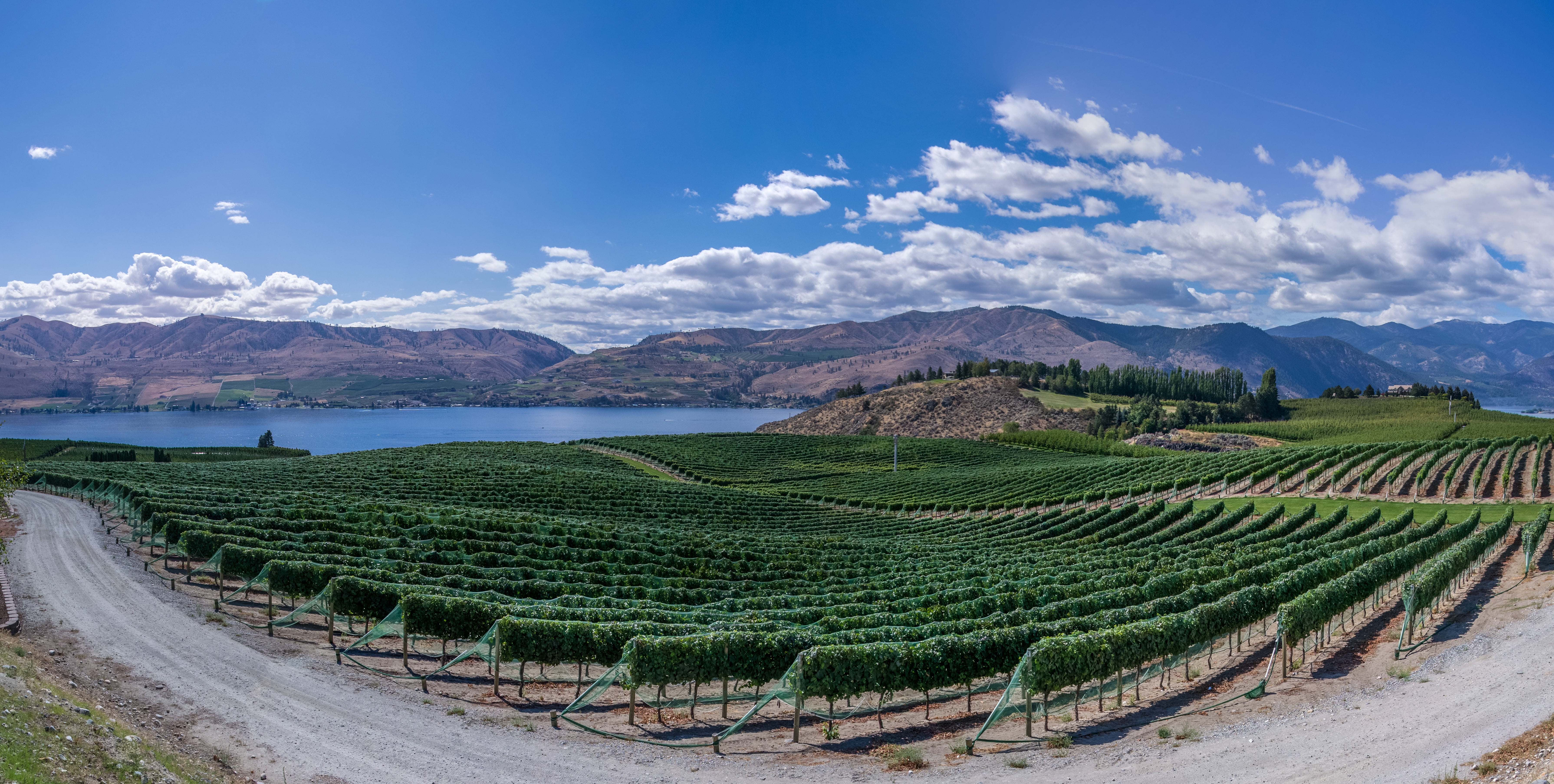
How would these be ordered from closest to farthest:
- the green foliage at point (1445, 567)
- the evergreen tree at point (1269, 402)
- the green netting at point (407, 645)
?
1. the green netting at point (407, 645)
2. the green foliage at point (1445, 567)
3. the evergreen tree at point (1269, 402)

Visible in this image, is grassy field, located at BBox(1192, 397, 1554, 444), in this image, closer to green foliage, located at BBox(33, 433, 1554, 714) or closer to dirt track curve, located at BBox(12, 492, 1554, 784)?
green foliage, located at BBox(33, 433, 1554, 714)

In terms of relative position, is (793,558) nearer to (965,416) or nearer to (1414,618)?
(1414,618)

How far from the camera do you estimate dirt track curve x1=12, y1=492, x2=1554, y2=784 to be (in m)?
14.2

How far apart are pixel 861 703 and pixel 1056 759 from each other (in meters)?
5.32

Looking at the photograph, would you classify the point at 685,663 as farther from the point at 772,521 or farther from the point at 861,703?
the point at 772,521

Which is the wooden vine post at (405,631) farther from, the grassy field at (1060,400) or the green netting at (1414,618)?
the grassy field at (1060,400)

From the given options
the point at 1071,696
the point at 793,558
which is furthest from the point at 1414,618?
the point at 793,558

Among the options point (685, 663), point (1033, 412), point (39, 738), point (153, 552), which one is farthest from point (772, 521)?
point (1033, 412)

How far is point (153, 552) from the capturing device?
35188 millimetres

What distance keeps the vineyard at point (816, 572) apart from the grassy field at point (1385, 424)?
124ft

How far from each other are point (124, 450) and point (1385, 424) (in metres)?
198

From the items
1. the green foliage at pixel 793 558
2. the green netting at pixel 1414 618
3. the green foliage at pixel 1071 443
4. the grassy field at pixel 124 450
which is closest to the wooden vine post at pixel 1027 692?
the green foliage at pixel 793 558

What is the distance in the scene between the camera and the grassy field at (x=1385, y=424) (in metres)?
100

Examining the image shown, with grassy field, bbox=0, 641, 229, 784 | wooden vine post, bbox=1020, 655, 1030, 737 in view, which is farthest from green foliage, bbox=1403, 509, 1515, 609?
grassy field, bbox=0, 641, 229, 784
